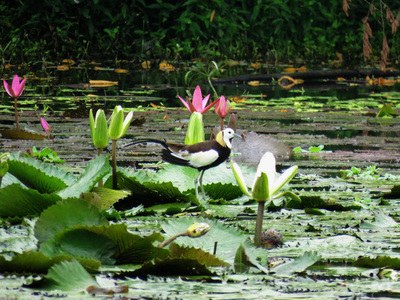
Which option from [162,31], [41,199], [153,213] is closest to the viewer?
[41,199]

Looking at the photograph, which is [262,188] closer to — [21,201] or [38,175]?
[21,201]

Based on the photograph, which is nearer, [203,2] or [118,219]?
[118,219]

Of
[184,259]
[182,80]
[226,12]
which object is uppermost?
[226,12]

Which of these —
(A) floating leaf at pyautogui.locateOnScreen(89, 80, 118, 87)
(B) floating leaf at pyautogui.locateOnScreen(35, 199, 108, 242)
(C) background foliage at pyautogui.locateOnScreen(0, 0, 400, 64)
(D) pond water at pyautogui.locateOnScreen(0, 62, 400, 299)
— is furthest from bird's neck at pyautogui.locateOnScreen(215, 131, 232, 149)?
(C) background foliage at pyautogui.locateOnScreen(0, 0, 400, 64)

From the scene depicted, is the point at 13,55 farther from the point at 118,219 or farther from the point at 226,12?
the point at 118,219

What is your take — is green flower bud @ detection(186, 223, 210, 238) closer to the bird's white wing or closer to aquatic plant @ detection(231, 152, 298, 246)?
aquatic plant @ detection(231, 152, 298, 246)

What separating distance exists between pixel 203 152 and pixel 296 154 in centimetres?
186

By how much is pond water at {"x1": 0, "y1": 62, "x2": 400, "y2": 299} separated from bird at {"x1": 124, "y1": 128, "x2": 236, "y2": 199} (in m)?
0.17

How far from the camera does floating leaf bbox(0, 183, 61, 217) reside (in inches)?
134

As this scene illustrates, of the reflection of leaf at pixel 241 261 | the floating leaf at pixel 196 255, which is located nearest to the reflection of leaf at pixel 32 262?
the floating leaf at pixel 196 255

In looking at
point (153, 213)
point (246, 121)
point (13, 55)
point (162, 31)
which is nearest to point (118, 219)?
point (153, 213)

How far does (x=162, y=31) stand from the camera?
1420 cm

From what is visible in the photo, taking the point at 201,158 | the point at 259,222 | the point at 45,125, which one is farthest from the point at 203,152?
the point at 45,125

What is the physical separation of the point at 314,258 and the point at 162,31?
11.6 meters
